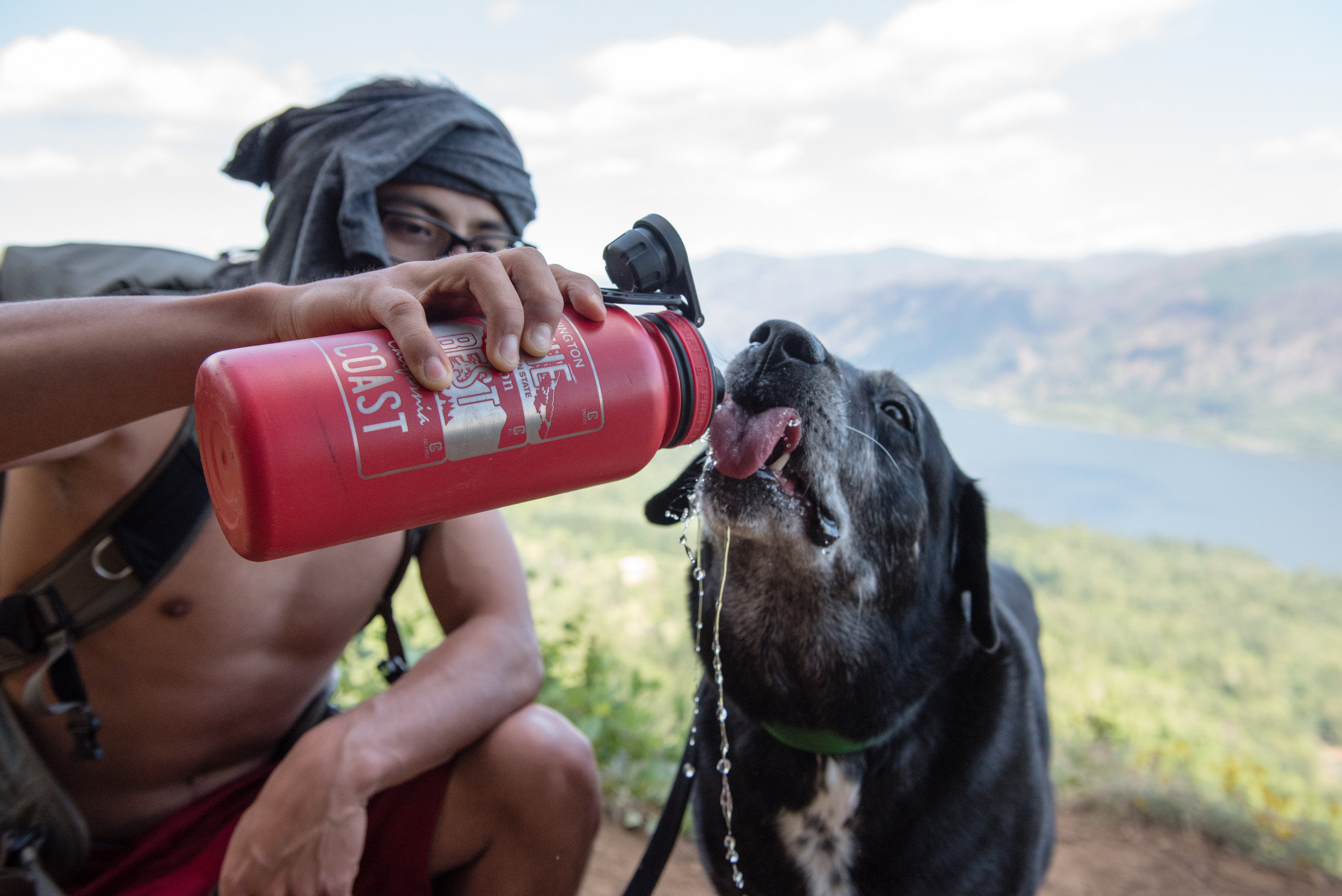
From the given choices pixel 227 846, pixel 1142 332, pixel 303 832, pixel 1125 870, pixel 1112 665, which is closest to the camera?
pixel 303 832

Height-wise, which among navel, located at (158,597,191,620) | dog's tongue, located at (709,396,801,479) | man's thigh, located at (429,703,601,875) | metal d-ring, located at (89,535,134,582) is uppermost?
dog's tongue, located at (709,396,801,479)

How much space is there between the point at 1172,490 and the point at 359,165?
656 inches

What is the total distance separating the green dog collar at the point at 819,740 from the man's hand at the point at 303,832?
98cm

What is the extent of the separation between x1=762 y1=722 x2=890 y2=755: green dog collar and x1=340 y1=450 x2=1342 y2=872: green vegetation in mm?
495

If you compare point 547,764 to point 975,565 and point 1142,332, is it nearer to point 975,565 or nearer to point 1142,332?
point 975,565

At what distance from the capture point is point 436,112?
2.39 metres

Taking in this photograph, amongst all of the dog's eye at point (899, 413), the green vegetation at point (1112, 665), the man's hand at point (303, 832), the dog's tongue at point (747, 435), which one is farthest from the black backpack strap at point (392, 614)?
the dog's eye at point (899, 413)

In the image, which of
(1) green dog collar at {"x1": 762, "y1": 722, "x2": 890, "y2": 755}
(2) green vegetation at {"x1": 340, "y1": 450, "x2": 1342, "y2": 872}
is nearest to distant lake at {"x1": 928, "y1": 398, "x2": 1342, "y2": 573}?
(2) green vegetation at {"x1": 340, "y1": 450, "x2": 1342, "y2": 872}

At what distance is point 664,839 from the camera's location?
192 centimetres

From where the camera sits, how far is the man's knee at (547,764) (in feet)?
6.04

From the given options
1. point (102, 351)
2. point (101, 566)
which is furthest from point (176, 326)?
point (101, 566)

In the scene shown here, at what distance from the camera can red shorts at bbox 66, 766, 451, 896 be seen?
1796mm

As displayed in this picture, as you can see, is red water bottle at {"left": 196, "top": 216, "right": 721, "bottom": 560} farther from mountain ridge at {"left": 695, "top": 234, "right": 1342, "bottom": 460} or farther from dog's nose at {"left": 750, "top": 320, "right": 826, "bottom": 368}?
mountain ridge at {"left": 695, "top": 234, "right": 1342, "bottom": 460}

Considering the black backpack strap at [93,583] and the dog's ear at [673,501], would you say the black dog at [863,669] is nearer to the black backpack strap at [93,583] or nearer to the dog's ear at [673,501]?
the dog's ear at [673,501]
